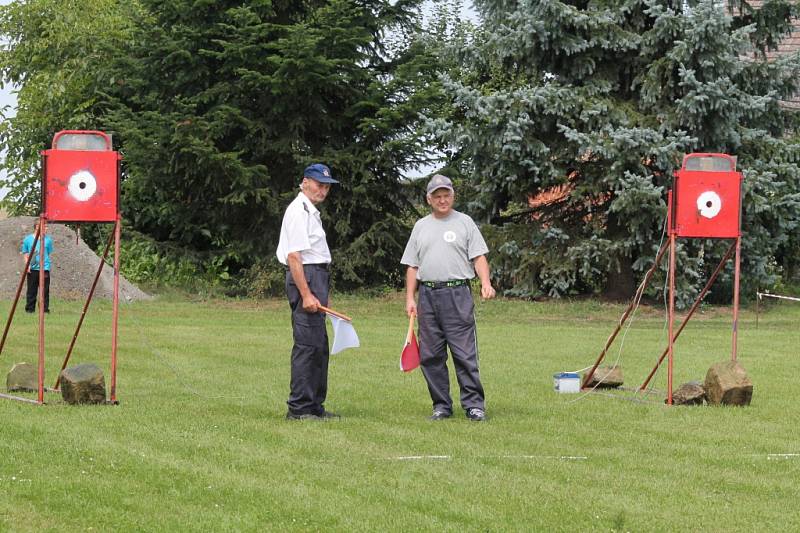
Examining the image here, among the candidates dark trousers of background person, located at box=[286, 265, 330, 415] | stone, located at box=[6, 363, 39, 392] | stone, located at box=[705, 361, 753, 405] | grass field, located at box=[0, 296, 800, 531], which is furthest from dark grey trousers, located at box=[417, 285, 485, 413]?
stone, located at box=[6, 363, 39, 392]

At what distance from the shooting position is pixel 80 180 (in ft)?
37.0

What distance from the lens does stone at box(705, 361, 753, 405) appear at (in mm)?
11836

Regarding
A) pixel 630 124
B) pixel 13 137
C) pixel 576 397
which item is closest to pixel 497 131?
pixel 630 124

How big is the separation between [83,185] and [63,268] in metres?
17.0

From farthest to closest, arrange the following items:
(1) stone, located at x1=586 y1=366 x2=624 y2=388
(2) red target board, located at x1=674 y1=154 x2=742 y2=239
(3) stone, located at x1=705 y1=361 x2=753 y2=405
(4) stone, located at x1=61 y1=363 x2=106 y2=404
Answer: (1) stone, located at x1=586 y1=366 x2=624 y2=388 < (2) red target board, located at x1=674 y1=154 x2=742 y2=239 < (3) stone, located at x1=705 y1=361 x2=753 y2=405 < (4) stone, located at x1=61 y1=363 x2=106 y2=404

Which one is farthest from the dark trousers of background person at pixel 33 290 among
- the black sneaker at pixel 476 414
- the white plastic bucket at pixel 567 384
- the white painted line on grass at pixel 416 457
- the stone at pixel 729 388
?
the white painted line on grass at pixel 416 457

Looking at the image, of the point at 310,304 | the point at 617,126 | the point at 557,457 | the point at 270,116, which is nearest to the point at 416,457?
the point at 557,457

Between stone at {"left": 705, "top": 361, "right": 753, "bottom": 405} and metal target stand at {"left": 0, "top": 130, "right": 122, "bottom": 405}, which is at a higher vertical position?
metal target stand at {"left": 0, "top": 130, "right": 122, "bottom": 405}

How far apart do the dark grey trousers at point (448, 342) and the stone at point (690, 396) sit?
240 centimetres

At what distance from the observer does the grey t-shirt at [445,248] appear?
1066 centimetres

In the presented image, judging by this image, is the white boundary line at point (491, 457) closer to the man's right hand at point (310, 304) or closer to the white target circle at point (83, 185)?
the man's right hand at point (310, 304)

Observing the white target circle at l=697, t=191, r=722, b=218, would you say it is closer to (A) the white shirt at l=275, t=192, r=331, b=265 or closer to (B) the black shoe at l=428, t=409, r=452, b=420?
(B) the black shoe at l=428, t=409, r=452, b=420

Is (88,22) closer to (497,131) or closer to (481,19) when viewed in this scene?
(481,19)

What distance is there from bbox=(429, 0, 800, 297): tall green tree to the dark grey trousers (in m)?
15.0
